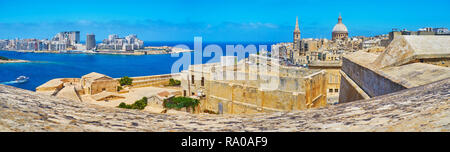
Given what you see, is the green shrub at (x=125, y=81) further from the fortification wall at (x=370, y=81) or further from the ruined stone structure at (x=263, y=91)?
the fortification wall at (x=370, y=81)

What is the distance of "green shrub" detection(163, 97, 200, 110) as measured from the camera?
1368 centimetres

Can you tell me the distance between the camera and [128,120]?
1.70 m

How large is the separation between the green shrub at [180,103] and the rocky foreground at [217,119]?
11774 millimetres

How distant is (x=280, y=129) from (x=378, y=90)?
332 centimetres

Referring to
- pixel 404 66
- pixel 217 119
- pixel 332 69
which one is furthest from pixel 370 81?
pixel 332 69

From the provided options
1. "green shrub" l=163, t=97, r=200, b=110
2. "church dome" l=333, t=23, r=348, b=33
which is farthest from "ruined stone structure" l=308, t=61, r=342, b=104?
"church dome" l=333, t=23, r=348, b=33

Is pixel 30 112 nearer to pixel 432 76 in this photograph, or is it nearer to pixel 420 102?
pixel 420 102

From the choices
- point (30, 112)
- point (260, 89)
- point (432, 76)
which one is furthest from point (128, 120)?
point (260, 89)

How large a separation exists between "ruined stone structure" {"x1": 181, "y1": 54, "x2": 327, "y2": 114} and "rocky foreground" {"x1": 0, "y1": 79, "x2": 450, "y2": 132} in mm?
8500

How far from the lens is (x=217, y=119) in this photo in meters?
1.92

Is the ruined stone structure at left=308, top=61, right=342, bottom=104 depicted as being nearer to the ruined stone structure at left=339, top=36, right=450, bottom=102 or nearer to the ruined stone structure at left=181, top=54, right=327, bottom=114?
the ruined stone structure at left=181, top=54, right=327, bottom=114

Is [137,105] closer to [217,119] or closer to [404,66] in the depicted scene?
[404,66]
